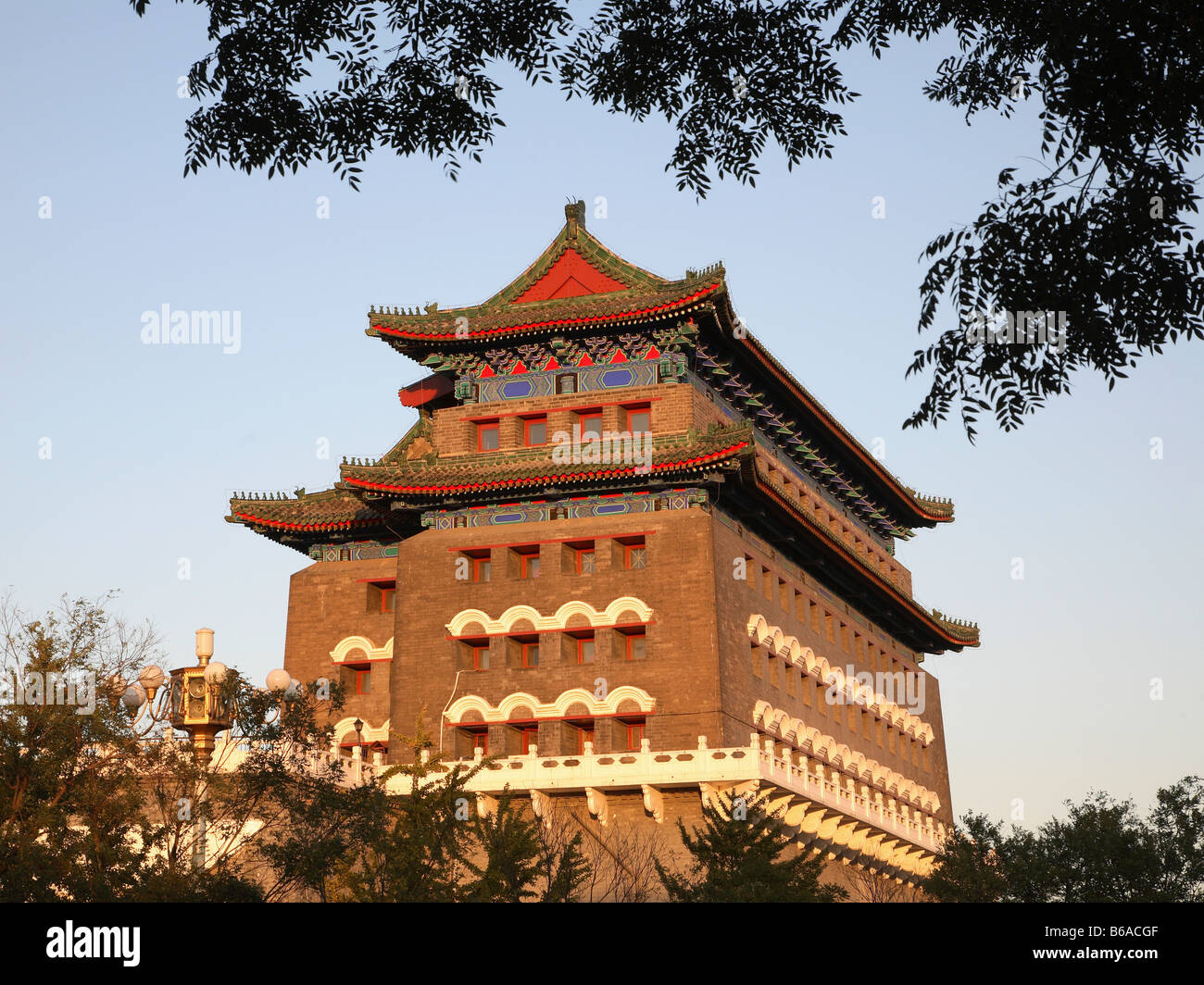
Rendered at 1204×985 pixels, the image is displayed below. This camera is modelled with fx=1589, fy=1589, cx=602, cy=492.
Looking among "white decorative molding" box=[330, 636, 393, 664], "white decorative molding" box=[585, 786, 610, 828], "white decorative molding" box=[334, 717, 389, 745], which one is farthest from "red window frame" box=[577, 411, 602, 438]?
"white decorative molding" box=[585, 786, 610, 828]

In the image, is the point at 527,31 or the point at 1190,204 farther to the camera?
the point at 527,31

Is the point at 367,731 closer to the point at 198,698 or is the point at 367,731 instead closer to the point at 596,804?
the point at 596,804

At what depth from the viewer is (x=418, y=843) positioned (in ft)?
85.6

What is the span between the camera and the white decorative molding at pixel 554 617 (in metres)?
42.2

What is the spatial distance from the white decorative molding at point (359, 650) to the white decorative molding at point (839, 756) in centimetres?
1111

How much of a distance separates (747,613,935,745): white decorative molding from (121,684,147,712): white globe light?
20711mm

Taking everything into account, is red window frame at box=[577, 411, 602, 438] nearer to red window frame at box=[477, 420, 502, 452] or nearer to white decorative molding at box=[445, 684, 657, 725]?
red window frame at box=[477, 420, 502, 452]

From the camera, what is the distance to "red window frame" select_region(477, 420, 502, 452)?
46031 millimetres

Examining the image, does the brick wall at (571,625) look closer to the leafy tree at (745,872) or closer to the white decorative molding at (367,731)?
the white decorative molding at (367,731)

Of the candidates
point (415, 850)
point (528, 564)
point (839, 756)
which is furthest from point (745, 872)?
point (839, 756)

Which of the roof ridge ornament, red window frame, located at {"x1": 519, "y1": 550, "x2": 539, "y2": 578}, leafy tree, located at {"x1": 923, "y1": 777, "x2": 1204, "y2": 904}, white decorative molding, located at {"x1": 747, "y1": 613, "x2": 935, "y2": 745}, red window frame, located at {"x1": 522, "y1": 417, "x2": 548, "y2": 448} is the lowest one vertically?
leafy tree, located at {"x1": 923, "y1": 777, "x2": 1204, "y2": 904}
